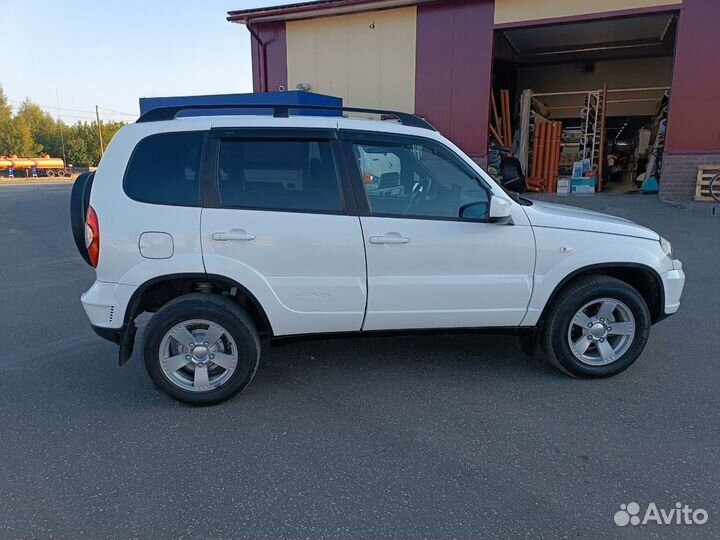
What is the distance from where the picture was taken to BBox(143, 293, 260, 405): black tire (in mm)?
3406

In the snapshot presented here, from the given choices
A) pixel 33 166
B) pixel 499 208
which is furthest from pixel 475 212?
pixel 33 166

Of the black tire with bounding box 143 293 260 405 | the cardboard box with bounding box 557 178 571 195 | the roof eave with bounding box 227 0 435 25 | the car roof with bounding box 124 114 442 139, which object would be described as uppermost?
the roof eave with bounding box 227 0 435 25

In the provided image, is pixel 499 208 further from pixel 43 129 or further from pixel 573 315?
pixel 43 129

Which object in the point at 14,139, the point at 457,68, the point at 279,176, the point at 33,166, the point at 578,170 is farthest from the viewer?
the point at 14,139

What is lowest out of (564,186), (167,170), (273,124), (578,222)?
(564,186)

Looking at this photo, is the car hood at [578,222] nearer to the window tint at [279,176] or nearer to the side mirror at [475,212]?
the side mirror at [475,212]

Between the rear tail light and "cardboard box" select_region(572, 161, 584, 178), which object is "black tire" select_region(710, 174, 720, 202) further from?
the rear tail light

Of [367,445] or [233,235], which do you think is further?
[233,235]

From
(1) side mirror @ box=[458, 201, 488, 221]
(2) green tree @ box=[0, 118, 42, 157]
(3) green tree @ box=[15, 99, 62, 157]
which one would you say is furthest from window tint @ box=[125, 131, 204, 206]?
(3) green tree @ box=[15, 99, 62, 157]

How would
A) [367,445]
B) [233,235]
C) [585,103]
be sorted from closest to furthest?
[367,445], [233,235], [585,103]

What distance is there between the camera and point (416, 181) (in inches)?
146

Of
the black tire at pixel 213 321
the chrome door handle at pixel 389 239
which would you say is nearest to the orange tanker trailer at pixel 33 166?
the black tire at pixel 213 321

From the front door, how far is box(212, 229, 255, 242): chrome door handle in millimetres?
777

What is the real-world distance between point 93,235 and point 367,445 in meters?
2.23
